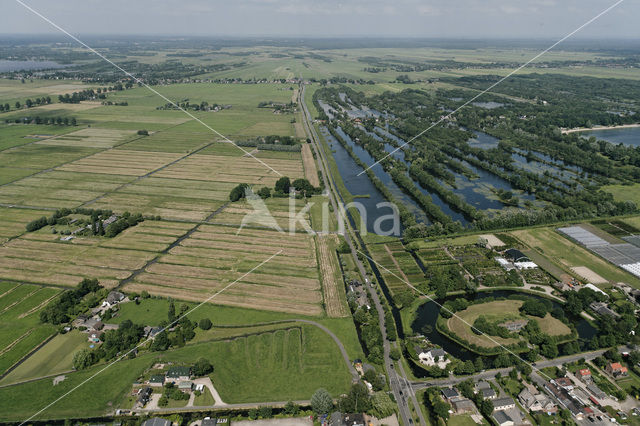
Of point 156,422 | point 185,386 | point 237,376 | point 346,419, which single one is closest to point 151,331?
point 185,386

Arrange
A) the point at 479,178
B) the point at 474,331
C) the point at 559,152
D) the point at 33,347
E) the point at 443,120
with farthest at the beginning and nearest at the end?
the point at 443,120 < the point at 559,152 < the point at 479,178 < the point at 474,331 < the point at 33,347

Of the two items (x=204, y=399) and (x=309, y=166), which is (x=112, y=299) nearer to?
(x=204, y=399)

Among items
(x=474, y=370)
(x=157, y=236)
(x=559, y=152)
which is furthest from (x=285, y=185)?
(x=559, y=152)

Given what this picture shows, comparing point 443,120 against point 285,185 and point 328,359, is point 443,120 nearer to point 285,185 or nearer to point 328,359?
point 285,185

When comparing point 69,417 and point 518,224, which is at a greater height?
point 518,224

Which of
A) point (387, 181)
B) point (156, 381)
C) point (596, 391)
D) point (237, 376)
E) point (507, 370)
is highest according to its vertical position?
point (387, 181)

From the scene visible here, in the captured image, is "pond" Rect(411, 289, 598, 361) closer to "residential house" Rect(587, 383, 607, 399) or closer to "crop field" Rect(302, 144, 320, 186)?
"residential house" Rect(587, 383, 607, 399)
